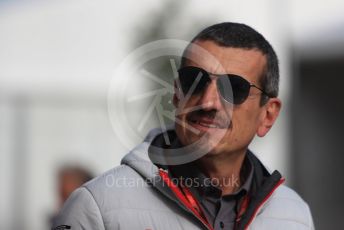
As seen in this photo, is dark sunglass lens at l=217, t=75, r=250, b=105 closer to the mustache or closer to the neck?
the mustache

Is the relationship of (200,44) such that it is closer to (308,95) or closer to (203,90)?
(203,90)

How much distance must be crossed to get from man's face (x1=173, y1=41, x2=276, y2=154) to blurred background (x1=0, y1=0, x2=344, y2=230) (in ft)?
21.7

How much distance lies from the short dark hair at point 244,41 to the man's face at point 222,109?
3cm

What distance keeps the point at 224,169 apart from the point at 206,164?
0.31ft

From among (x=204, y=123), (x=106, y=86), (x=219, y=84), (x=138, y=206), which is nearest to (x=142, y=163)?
(x=138, y=206)

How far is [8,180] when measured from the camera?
1012cm

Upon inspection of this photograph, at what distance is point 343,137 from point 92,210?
445 inches

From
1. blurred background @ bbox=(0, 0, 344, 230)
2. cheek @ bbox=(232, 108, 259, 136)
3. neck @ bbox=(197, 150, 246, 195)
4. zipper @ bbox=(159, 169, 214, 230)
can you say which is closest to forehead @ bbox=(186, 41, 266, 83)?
cheek @ bbox=(232, 108, 259, 136)

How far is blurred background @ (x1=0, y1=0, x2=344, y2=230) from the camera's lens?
1011cm

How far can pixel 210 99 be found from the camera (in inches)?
128

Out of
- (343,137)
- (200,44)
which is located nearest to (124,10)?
(343,137)

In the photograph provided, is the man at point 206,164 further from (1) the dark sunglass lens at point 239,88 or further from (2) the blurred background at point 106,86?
(2) the blurred background at point 106,86

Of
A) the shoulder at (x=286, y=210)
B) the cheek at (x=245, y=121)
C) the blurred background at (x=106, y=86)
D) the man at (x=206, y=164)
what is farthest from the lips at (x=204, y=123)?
the blurred background at (x=106, y=86)

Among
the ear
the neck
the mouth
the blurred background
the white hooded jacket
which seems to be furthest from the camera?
the blurred background
